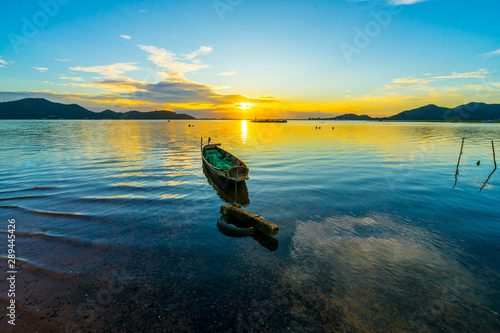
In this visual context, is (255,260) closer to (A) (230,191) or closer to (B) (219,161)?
(A) (230,191)

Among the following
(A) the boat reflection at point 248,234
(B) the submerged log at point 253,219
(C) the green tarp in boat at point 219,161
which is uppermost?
(C) the green tarp in boat at point 219,161

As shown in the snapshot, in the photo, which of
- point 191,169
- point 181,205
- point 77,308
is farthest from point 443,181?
point 77,308

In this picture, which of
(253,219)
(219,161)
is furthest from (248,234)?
(219,161)

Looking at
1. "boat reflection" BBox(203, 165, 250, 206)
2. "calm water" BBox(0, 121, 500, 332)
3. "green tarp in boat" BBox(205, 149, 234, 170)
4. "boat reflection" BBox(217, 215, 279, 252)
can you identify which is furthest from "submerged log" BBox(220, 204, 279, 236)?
"green tarp in boat" BBox(205, 149, 234, 170)

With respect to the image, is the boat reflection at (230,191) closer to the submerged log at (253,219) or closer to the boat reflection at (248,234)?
the submerged log at (253,219)

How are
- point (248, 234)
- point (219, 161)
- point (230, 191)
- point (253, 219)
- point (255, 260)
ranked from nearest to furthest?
point (255, 260)
point (253, 219)
point (248, 234)
point (230, 191)
point (219, 161)

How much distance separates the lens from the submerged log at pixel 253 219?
36.1 feet

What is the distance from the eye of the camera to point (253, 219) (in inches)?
469

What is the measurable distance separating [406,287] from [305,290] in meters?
3.96

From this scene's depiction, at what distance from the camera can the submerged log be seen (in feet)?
36.1

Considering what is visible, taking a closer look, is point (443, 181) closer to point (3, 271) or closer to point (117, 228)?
point (117, 228)

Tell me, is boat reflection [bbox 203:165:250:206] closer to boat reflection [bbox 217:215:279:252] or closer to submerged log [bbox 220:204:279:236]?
submerged log [bbox 220:204:279:236]

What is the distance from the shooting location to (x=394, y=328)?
650 cm

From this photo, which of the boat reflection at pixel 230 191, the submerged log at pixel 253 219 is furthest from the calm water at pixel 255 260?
the submerged log at pixel 253 219
